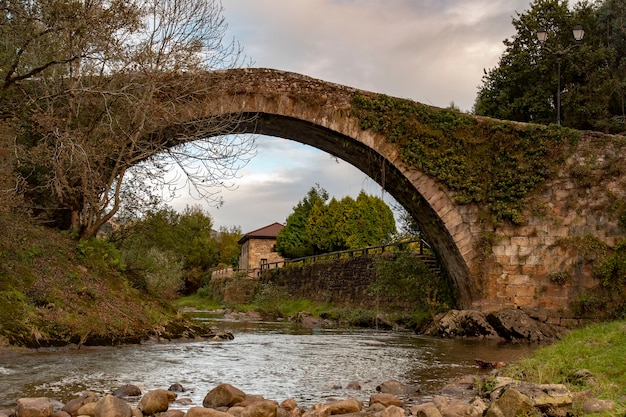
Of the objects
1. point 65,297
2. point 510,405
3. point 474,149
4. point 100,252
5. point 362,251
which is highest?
point 474,149

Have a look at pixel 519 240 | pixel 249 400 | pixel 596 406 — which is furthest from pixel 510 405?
pixel 519 240

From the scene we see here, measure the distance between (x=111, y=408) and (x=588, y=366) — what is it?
13.3 feet

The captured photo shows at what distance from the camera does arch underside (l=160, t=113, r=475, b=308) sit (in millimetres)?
13352

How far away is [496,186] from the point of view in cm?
1356

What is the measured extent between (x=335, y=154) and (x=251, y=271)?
2367 cm

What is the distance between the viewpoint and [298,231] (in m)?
40.8

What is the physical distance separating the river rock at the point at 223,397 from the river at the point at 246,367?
0.56 ft

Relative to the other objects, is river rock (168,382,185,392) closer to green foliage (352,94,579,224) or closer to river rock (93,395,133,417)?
Answer: river rock (93,395,133,417)

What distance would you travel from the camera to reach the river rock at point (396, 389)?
5859 mm

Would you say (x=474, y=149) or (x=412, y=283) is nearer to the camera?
(x=474, y=149)

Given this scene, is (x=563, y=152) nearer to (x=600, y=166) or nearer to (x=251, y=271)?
(x=600, y=166)

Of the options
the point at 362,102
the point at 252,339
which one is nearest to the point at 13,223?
the point at 252,339

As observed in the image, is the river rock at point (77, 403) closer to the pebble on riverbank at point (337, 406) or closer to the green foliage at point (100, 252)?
the pebble on riverbank at point (337, 406)

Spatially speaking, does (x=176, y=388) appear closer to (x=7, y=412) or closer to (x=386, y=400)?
(x=7, y=412)
